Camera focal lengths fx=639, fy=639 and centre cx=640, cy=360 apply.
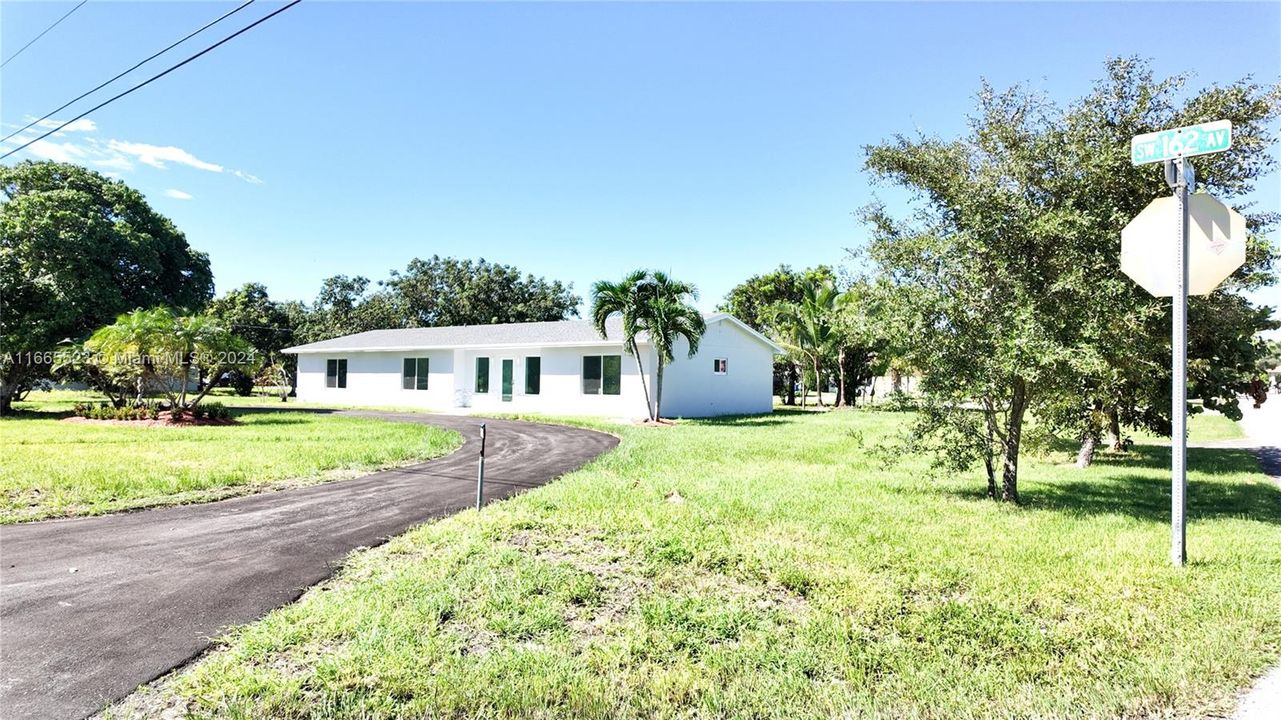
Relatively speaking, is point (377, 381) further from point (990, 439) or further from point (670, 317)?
point (990, 439)

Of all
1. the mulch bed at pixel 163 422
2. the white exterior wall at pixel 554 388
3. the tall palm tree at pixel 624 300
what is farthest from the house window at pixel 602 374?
the mulch bed at pixel 163 422

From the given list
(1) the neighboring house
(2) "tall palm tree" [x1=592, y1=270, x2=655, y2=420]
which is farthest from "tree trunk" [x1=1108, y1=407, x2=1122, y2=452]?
(1) the neighboring house

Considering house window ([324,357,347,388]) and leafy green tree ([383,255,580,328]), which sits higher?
leafy green tree ([383,255,580,328])

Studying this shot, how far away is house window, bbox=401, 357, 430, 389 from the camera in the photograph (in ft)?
88.7

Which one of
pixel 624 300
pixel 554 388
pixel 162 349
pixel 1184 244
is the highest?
pixel 624 300

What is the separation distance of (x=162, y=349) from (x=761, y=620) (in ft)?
58.9

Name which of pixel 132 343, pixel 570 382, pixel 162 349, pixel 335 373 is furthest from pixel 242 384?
pixel 570 382

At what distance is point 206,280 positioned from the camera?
25953 mm

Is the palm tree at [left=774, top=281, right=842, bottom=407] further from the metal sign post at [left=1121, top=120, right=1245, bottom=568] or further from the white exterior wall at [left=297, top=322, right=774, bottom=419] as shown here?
the metal sign post at [left=1121, top=120, right=1245, bottom=568]

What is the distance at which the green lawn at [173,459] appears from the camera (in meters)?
7.50

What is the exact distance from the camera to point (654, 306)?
18766mm

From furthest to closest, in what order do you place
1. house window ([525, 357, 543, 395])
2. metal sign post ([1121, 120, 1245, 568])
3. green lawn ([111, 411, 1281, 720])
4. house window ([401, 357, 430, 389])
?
1. house window ([401, 357, 430, 389])
2. house window ([525, 357, 543, 395])
3. metal sign post ([1121, 120, 1245, 568])
4. green lawn ([111, 411, 1281, 720])

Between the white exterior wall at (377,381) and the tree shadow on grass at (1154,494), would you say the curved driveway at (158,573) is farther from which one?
the white exterior wall at (377,381)

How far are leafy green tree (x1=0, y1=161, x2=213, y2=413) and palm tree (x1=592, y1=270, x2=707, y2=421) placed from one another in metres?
15.7
